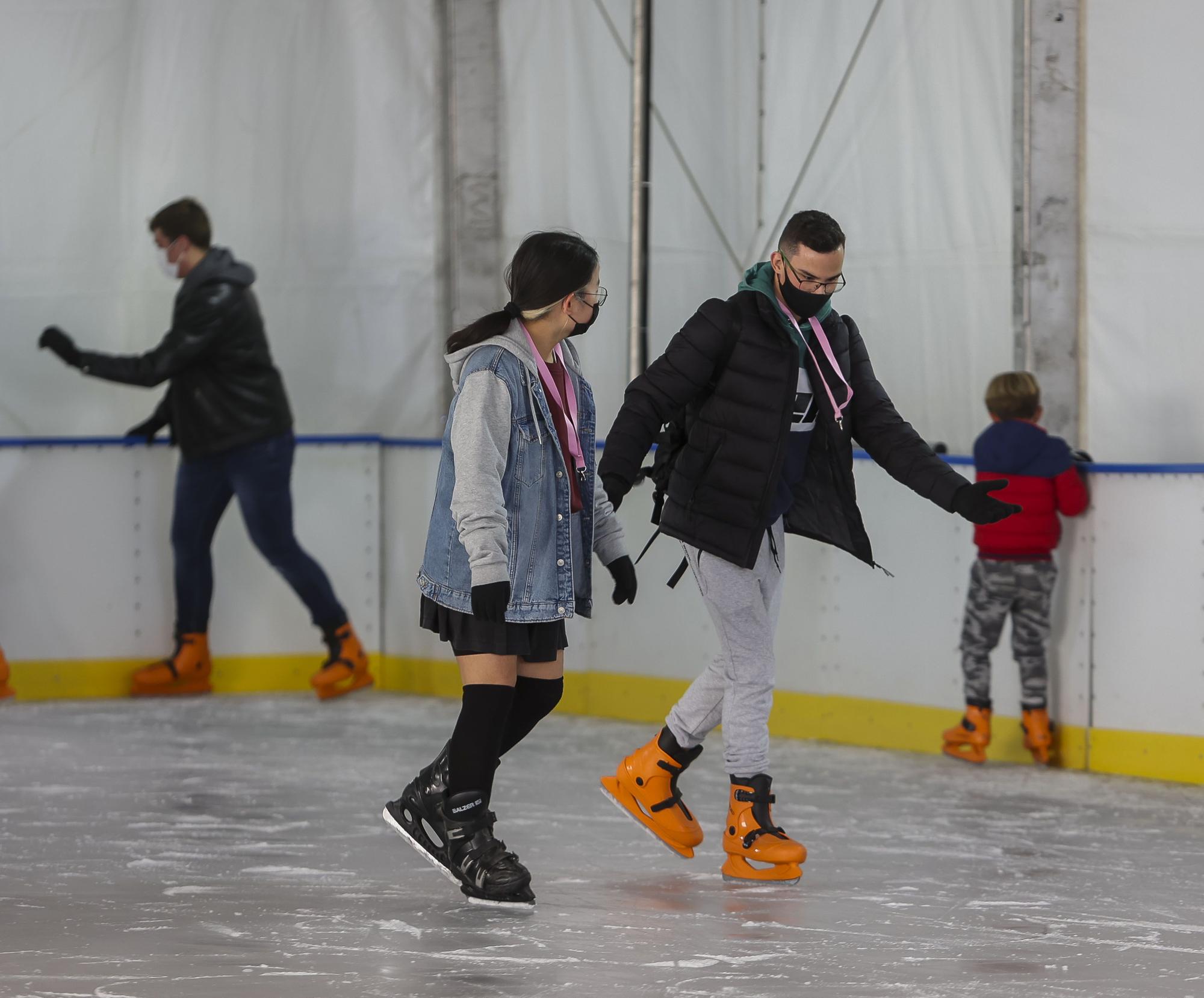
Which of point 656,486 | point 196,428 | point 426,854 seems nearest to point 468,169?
point 196,428

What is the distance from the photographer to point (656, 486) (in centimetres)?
404

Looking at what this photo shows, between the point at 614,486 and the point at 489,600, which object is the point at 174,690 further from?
the point at 489,600

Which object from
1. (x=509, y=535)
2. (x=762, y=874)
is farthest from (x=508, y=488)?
(x=762, y=874)

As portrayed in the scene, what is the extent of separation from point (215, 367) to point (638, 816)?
338 centimetres

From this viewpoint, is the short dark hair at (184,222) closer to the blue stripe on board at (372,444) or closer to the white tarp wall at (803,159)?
the blue stripe on board at (372,444)

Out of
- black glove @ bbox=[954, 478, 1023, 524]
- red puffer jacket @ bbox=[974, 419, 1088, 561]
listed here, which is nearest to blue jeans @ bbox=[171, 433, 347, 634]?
red puffer jacket @ bbox=[974, 419, 1088, 561]

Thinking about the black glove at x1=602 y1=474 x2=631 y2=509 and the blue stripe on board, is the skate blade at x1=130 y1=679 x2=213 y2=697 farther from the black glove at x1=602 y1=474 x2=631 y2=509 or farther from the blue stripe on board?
the black glove at x1=602 y1=474 x2=631 y2=509

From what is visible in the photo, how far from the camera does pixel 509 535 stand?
3.52 metres

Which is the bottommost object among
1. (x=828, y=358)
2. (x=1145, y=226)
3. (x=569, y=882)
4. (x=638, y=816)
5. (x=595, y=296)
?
(x=569, y=882)

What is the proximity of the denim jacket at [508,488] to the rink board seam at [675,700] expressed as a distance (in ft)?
8.72

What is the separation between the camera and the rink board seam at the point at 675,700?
5.57 metres

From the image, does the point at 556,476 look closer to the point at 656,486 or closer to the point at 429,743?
the point at 656,486

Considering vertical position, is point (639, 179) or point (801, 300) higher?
point (639, 179)

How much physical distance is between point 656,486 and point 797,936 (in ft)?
3.60
